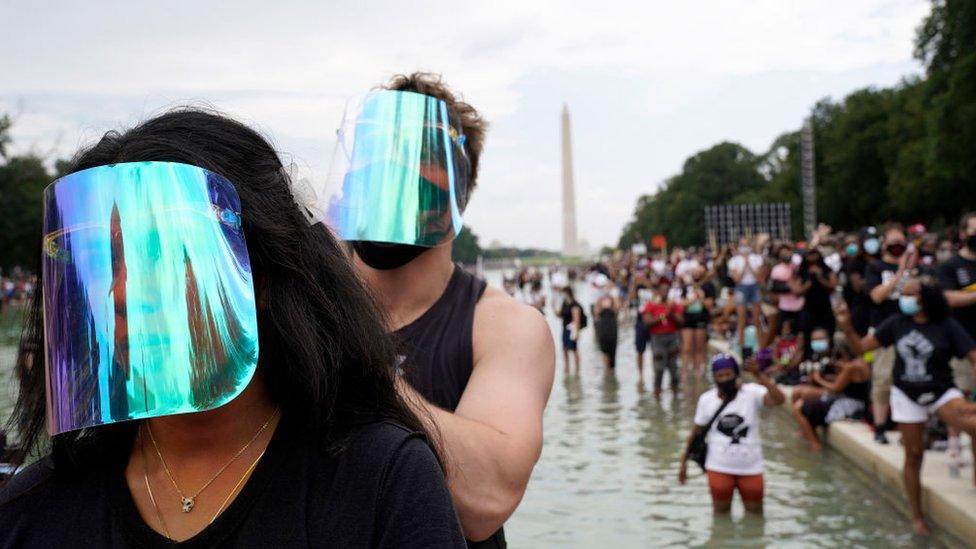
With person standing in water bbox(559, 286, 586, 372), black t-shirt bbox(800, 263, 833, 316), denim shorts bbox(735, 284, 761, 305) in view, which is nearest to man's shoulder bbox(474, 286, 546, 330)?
black t-shirt bbox(800, 263, 833, 316)

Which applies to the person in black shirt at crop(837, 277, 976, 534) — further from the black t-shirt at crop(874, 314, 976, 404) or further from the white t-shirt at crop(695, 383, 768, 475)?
the white t-shirt at crop(695, 383, 768, 475)

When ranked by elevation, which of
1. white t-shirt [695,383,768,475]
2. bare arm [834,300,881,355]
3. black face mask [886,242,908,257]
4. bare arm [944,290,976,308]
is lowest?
white t-shirt [695,383,768,475]

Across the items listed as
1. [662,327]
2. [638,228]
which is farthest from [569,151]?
[662,327]

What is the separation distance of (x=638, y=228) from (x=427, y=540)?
528 feet

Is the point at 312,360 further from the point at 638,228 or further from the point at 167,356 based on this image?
the point at 638,228

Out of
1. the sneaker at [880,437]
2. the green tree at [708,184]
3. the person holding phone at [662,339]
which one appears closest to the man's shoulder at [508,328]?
A: the sneaker at [880,437]

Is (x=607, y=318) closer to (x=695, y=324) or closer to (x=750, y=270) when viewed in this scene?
(x=695, y=324)

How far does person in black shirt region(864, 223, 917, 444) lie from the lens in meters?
11.3

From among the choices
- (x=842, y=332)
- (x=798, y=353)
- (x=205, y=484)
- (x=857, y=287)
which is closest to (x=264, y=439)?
(x=205, y=484)

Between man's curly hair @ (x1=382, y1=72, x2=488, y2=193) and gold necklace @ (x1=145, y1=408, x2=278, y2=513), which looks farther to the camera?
man's curly hair @ (x1=382, y1=72, x2=488, y2=193)

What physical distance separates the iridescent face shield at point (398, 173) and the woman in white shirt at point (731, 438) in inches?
287

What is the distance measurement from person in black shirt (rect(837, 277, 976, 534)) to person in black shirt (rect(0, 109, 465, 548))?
7.79 metres

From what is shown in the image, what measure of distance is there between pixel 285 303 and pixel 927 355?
26.1ft

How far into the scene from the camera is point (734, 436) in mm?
9656
